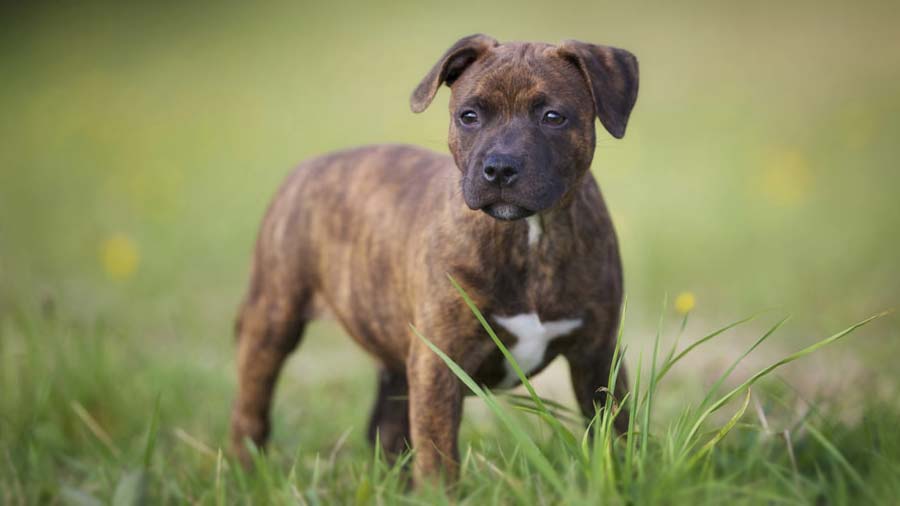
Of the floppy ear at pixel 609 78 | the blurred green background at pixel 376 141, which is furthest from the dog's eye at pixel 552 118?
the blurred green background at pixel 376 141

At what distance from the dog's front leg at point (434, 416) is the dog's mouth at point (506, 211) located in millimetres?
599

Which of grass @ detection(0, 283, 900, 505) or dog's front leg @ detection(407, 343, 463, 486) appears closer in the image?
grass @ detection(0, 283, 900, 505)

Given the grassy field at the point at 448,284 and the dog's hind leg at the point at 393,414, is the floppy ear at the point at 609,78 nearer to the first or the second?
the grassy field at the point at 448,284

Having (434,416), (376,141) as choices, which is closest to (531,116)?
(434,416)

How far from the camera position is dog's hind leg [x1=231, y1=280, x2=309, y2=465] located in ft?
15.5

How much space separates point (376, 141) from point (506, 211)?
323 inches

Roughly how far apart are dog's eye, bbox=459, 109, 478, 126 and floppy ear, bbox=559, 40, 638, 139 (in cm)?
37

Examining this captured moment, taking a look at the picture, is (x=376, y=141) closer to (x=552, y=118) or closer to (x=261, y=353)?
(x=261, y=353)

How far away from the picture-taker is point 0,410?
502 centimetres

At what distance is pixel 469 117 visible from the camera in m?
3.66

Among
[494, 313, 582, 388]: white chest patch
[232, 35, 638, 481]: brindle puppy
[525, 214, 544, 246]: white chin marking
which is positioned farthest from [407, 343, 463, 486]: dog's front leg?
[525, 214, 544, 246]: white chin marking

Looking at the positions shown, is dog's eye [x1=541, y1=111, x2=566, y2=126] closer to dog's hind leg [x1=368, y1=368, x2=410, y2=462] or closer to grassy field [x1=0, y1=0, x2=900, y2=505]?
grassy field [x1=0, y1=0, x2=900, y2=505]

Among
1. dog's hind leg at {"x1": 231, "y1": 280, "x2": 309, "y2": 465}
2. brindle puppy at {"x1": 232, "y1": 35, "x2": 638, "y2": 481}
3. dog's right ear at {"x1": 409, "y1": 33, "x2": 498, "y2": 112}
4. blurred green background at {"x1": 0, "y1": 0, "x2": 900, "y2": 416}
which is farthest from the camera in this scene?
blurred green background at {"x1": 0, "y1": 0, "x2": 900, "y2": 416}

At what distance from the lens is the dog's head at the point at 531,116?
3.37 m
